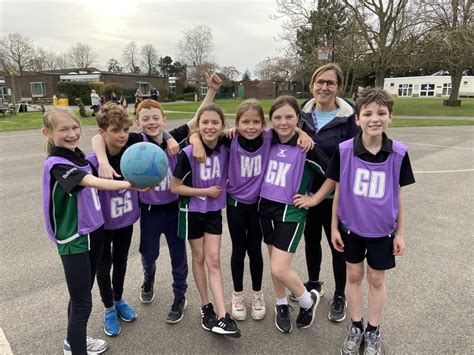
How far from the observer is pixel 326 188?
292cm

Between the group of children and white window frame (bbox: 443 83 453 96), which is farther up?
white window frame (bbox: 443 83 453 96)

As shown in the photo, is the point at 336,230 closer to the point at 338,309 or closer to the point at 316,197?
the point at 316,197

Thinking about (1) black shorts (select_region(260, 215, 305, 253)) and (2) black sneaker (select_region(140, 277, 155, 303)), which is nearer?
(1) black shorts (select_region(260, 215, 305, 253))

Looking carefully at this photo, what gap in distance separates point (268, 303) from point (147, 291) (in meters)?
1.18

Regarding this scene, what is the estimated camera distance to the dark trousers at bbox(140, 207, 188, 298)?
3152 mm

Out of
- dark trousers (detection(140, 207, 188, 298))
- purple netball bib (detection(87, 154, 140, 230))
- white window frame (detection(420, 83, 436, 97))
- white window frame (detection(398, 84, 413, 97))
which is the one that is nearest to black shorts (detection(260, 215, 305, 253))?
dark trousers (detection(140, 207, 188, 298))

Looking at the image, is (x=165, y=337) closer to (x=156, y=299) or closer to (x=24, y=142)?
(x=156, y=299)

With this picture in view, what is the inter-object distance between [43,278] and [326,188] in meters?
3.14

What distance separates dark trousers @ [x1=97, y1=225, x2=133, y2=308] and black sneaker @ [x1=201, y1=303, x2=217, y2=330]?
0.79 meters

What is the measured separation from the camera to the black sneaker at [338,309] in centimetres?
317

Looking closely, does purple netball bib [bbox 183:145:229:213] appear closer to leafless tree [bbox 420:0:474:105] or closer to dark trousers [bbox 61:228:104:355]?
dark trousers [bbox 61:228:104:355]

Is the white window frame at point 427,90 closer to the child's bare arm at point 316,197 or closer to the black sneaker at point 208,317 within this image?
the child's bare arm at point 316,197

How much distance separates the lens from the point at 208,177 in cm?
305

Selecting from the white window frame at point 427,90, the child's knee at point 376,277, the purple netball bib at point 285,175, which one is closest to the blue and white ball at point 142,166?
the purple netball bib at point 285,175
